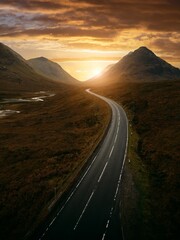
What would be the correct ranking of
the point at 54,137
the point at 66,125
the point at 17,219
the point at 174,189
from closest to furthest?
the point at 17,219, the point at 174,189, the point at 54,137, the point at 66,125

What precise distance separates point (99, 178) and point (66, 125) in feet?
188

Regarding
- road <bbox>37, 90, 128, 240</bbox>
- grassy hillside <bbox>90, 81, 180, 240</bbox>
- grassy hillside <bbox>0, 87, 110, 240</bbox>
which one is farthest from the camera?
grassy hillside <bbox>0, 87, 110, 240</bbox>

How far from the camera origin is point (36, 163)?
2431 inches

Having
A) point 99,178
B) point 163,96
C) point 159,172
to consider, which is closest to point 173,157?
point 159,172

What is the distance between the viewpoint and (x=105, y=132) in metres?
79.1

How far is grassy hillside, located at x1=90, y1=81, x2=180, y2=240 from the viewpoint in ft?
118

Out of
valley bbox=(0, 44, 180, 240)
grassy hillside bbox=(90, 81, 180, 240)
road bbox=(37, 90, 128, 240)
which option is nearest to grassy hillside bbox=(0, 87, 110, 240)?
valley bbox=(0, 44, 180, 240)

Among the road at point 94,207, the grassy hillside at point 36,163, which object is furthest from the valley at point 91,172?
the road at point 94,207

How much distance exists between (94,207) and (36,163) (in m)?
25.9

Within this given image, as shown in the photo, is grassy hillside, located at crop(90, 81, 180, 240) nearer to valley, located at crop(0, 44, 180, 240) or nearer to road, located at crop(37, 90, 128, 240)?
valley, located at crop(0, 44, 180, 240)

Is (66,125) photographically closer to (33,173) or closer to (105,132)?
(105,132)

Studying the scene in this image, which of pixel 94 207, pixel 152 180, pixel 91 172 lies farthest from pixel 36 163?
pixel 94 207

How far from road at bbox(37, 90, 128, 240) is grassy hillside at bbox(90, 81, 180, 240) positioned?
1586 mm

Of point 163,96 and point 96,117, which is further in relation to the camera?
point 163,96
